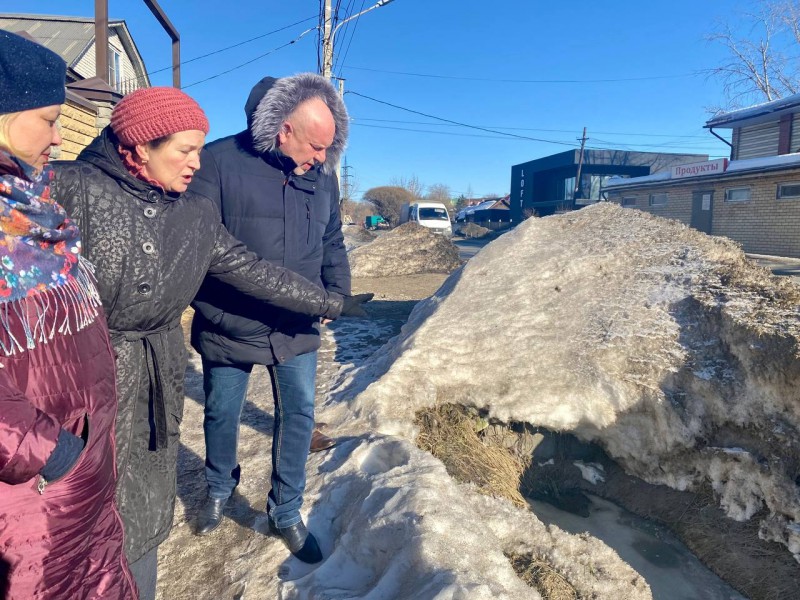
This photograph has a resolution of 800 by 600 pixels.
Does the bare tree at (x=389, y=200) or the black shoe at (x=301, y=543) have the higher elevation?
the bare tree at (x=389, y=200)

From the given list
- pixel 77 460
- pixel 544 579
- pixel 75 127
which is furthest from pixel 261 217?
pixel 75 127

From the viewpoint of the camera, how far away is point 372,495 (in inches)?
97.7

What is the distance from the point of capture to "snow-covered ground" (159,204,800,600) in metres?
2.18

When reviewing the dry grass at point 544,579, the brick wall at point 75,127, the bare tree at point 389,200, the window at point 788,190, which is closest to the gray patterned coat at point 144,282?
the dry grass at point 544,579

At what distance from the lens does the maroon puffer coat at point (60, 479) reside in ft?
3.67

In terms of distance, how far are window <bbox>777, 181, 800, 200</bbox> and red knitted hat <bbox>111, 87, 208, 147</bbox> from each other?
64.6 feet

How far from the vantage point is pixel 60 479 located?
1.21m

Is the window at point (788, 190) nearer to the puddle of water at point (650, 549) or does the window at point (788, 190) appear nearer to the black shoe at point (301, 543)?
the puddle of water at point (650, 549)

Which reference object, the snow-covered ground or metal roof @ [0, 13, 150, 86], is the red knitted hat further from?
metal roof @ [0, 13, 150, 86]

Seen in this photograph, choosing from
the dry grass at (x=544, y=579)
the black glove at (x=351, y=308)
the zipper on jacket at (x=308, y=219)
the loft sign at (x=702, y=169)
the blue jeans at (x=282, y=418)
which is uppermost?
the loft sign at (x=702, y=169)

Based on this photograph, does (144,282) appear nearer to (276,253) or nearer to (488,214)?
(276,253)

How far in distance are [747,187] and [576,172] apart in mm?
18305

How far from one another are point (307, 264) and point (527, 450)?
82.5 inches

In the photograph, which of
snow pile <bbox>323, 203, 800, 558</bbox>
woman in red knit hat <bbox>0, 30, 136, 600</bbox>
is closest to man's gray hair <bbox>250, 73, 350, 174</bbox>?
woman in red knit hat <bbox>0, 30, 136, 600</bbox>
